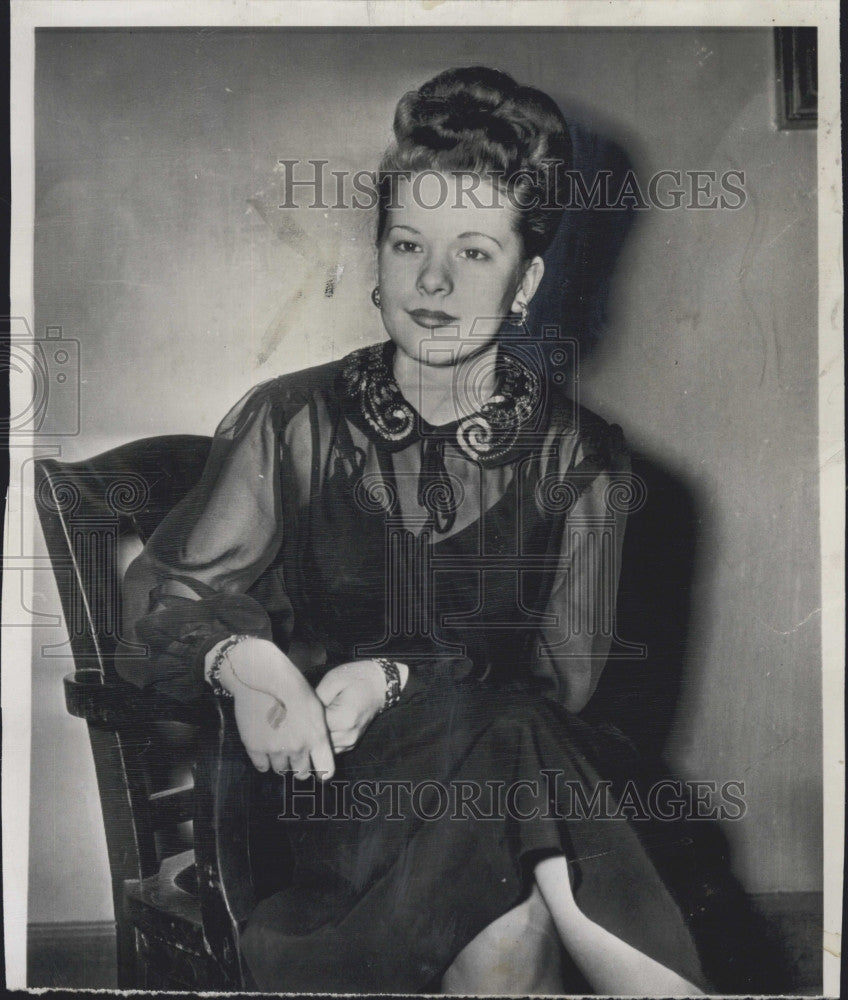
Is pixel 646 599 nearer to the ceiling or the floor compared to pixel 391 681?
nearer to the ceiling

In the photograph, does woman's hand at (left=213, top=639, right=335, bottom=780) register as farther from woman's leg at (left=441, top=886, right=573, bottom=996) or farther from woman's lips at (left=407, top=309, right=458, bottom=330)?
woman's lips at (left=407, top=309, right=458, bottom=330)

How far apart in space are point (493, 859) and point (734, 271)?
130 cm

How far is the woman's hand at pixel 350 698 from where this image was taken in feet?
6.09

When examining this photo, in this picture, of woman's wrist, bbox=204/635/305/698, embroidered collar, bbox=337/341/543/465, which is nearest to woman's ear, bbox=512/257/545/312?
embroidered collar, bbox=337/341/543/465

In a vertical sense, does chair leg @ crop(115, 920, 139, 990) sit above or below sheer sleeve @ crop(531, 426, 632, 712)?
below

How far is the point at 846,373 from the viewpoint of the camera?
196 centimetres

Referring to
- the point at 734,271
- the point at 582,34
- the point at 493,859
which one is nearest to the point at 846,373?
the point at 734,271

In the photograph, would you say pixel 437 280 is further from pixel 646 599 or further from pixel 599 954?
pixel 599 954

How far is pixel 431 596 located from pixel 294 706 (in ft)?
1.14

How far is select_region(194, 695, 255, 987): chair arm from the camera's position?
6.05 ft

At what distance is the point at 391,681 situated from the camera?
73.6 inches

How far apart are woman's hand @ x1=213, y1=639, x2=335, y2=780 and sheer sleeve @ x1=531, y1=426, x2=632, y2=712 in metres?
0.46

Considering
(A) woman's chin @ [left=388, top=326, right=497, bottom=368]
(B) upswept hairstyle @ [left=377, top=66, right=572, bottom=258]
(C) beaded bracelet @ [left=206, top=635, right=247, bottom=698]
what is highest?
(B) upswept hairstyle @ [left=377, top=66, right=572, bottom=258]

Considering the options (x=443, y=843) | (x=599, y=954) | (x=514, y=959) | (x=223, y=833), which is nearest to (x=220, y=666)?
(x=223, y=833)
